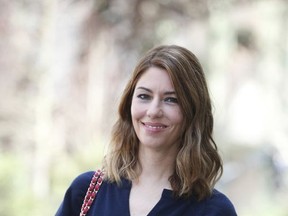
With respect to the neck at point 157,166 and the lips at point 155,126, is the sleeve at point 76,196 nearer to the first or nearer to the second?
the neck at point 157,166

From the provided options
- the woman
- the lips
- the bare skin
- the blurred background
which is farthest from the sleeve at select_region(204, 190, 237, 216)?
the blurred background

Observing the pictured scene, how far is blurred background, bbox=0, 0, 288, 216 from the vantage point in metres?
9.12

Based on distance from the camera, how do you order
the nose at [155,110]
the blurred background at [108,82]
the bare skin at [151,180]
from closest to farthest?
the nose at [155,110] < the bare skin at [151,180] < the blurred background at [108,82]

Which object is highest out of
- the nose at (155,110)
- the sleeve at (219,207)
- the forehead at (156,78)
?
the forehead at (156,78)

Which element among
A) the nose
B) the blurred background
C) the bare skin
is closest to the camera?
the nose

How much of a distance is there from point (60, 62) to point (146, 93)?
7.69 meters

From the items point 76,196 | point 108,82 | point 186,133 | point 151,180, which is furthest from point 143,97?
point 108,82

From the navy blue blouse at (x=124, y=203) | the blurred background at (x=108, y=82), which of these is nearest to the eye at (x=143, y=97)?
the navy blue blouse at (x=124, y=203)

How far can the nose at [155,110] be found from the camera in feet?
8.22

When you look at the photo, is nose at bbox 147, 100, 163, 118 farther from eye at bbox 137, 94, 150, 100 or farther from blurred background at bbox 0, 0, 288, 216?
blurred background at bbox 0, 0, 288, 216

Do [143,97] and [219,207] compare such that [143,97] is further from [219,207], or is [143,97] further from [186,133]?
[219,207]

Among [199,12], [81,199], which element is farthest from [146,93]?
[199,12]

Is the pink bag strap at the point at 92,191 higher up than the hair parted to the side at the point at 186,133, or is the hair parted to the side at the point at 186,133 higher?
the hair parted to the side at the point at 186,133

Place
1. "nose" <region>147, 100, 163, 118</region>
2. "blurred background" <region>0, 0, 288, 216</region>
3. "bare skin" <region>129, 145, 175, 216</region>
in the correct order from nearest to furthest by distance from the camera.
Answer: "nose" <region>147, 100, 163, 118</region>, "bare skin" <region>129, 145, 175, 216</region>, "blurred background" <region>0, 0, 288, 216</region>
